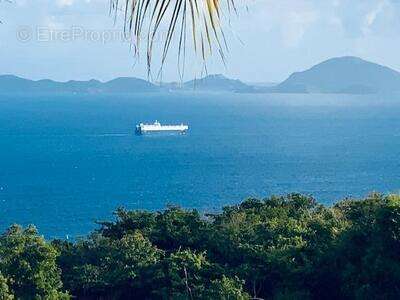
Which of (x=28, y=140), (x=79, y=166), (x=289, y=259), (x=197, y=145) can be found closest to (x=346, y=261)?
(x=289, y=259)

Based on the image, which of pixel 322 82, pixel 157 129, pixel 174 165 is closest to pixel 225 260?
pixel 174 165

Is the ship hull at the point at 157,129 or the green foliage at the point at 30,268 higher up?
the green foliage at the point at 30,268

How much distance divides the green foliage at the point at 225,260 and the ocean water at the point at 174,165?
17.3 meters

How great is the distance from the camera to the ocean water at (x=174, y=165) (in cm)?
3675

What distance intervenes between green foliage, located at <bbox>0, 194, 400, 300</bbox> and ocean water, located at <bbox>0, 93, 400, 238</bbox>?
17.3 meters

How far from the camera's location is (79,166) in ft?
159

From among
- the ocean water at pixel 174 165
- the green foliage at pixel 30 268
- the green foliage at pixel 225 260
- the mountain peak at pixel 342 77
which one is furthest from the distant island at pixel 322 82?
the green foliage at pixel 30 268

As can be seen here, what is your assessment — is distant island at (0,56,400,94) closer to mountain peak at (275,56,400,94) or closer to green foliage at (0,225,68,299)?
mountain peak at (275,56,400,94)

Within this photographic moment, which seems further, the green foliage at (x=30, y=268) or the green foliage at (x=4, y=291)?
the green foliage at (x=30, y=268)

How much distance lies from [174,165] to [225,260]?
35.1 metres

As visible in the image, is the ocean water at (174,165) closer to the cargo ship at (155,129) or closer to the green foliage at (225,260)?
the cargo ship at (155,129)

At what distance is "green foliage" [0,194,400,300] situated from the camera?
11227 millimetres

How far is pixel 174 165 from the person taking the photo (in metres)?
48.4

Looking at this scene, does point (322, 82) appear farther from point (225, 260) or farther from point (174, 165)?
point (225, 260)
